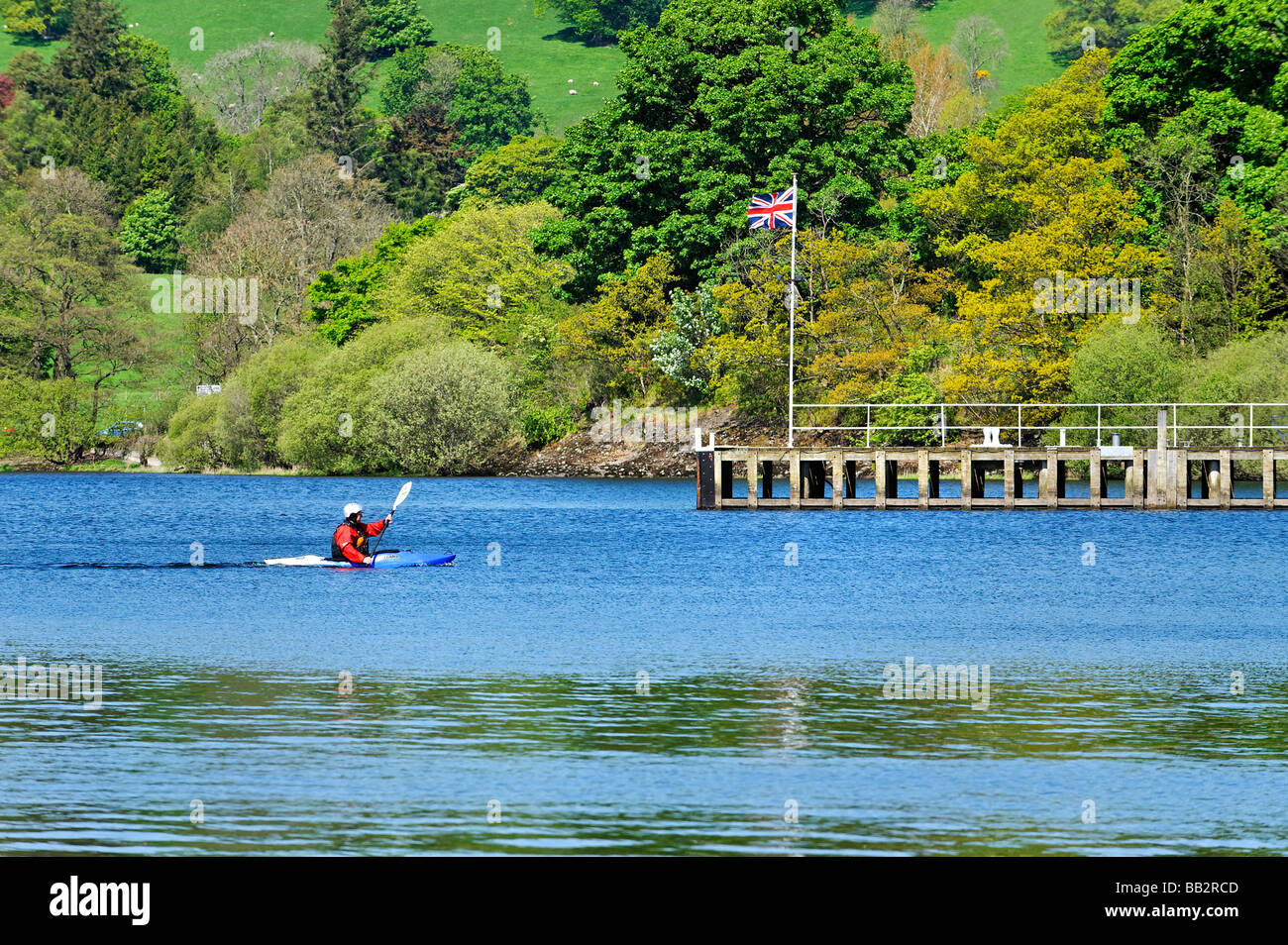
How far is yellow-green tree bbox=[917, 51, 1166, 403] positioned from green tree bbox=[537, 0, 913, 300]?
30.4ft

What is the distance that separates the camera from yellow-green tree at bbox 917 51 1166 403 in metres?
85.4

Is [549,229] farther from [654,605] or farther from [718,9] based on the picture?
[654,605]

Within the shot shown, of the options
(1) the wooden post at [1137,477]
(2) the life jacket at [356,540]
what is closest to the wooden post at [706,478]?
(1) the wooden post at [1137,477]

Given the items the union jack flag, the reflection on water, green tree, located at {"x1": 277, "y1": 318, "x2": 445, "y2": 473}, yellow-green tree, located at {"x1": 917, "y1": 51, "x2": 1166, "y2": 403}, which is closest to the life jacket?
the reflection on water

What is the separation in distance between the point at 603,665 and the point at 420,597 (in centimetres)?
1298

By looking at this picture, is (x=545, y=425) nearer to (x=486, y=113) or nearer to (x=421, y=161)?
(x=421, y=161)

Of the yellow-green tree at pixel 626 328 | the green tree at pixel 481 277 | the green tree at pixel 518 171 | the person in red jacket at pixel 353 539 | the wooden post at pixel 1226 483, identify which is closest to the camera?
the person in red jacket at pixel 353 539

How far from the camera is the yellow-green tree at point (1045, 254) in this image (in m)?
85.4

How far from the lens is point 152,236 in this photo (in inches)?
6555

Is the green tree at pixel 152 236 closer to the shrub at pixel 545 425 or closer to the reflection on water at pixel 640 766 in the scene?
the shrub at pixel 545 425

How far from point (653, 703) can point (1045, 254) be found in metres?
64.0

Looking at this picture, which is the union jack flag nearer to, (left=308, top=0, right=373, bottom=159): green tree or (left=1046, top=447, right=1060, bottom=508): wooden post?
(left=1046, top=447, right=1060, bottom=508): wooden post

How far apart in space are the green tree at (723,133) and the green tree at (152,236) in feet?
237
